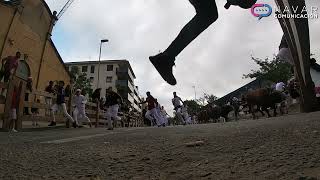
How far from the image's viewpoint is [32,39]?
77.1 ft

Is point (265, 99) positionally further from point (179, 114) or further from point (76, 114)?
point (76, 114)

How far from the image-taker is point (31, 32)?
23.4 meters

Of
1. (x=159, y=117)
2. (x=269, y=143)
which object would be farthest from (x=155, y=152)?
(x=159, y=117)

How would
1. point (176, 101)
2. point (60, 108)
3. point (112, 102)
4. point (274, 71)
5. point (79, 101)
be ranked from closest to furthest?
1. point (60, 108)
2. point (112, 102)
3. point (79, 101)
4. point (176, 101)
5. point (274, 71)

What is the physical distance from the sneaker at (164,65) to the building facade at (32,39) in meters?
17.7

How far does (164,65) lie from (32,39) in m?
21.0

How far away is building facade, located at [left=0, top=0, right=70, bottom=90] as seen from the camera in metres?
20.6

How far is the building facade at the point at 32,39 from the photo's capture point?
2059 cm

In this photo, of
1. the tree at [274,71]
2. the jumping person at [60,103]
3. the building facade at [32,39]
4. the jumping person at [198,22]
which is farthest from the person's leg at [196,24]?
the tree at [274,71]

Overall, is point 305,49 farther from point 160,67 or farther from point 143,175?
point 143,175

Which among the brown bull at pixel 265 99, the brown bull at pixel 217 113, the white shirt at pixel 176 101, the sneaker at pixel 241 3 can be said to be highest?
the brown bull at pixel 217 113

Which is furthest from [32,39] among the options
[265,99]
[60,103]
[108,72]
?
[108,72]

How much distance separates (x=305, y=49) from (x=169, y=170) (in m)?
3.82

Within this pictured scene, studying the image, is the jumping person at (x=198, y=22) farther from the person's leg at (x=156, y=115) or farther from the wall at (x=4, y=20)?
the wall at (x=4, y=20)
